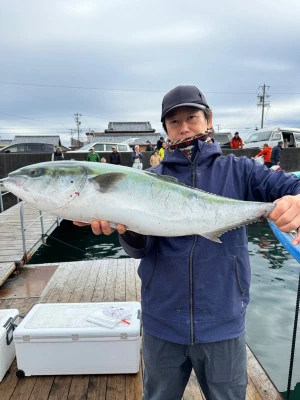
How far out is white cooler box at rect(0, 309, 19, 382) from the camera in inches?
138

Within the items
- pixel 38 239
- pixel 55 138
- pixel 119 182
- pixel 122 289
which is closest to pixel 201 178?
pixel 119 182

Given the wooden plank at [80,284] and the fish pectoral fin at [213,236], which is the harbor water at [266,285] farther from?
the fish pectoral fin at [213,236]

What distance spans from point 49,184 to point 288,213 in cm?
149

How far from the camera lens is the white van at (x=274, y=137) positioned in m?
24.9

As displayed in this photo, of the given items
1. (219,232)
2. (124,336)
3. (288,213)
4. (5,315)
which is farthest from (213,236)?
(5,315)

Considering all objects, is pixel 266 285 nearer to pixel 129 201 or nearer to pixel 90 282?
pixel 90 282

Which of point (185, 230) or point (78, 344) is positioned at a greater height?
point (185, 230)

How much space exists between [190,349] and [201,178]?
3.89 feet

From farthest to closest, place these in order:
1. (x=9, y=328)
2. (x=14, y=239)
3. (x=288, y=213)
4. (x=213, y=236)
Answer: (x=14, y=239), (x=9, y=328), (x=213, y=236), (x=288, y=213)

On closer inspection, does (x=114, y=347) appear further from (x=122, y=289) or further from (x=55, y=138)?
(x=55, y=138)

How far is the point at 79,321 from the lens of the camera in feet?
11.6

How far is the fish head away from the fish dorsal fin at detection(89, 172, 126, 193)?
0.27ft

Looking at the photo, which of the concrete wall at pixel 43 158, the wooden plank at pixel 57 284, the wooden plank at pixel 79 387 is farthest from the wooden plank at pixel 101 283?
the concrete wall at pixel 43 158

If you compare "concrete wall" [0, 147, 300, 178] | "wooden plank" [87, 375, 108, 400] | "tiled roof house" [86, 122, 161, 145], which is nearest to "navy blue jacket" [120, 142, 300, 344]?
"wooden plank" [87, 375, 108, 400]
